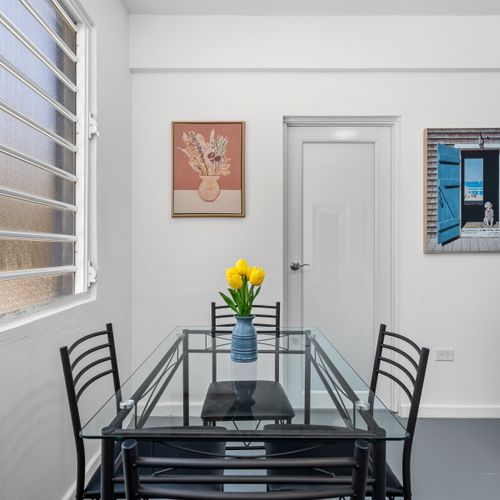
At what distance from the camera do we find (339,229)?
9.17 ft

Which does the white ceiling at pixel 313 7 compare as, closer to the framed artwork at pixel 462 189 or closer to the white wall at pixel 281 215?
the white wall at pixel 281 215

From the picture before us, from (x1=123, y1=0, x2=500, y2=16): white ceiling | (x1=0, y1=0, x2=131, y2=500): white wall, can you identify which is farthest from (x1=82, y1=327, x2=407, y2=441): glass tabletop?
(x1=123, y1=0, x2=500, y2=16): white ceiling

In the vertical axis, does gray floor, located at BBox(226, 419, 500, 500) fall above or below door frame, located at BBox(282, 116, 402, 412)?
below

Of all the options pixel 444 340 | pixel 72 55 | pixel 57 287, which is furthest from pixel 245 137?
pixel 444 340

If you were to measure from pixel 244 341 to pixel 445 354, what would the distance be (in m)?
1.81

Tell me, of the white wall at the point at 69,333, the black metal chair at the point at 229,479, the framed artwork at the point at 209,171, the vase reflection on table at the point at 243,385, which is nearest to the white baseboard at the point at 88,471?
the white wall at the point at 69,333

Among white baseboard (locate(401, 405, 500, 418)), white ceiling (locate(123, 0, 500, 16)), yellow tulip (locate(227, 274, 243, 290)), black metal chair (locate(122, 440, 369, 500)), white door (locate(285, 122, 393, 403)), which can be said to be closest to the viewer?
black metal chair (locate(122, 440, 369, 500))

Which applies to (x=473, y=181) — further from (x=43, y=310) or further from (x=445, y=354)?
(x=43, y=310)

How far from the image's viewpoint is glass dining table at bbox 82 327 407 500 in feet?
3.32

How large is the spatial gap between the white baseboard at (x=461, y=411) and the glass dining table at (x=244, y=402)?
138cm

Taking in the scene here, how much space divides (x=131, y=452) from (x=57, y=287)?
1323 millimetres

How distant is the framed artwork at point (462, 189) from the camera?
2684 mm

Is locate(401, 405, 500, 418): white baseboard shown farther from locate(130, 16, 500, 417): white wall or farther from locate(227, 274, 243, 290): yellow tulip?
locate(227, 274, 243, 290): yellow tulip

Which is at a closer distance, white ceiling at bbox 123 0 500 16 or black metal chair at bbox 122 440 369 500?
black metal chair at bbox 122 440 369 500
